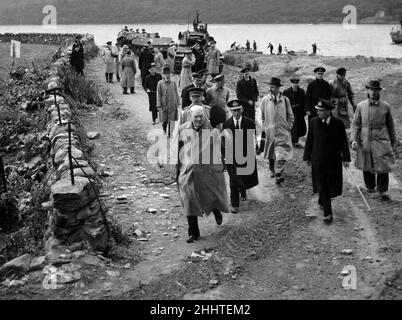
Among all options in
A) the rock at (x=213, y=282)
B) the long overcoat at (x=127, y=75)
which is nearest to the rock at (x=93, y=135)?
the long overcoat at (x=127, y=75)

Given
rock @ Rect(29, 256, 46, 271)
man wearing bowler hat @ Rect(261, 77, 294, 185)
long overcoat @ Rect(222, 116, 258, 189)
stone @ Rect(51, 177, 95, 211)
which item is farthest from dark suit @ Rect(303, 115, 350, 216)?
rock @ Rect(29, 256, 46, 271)

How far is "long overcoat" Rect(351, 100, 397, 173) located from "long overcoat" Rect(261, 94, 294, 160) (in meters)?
1.16

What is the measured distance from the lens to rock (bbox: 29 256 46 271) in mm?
5293

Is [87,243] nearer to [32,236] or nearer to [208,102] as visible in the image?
[32,236]

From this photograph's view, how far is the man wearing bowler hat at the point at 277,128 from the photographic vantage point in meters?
8.37

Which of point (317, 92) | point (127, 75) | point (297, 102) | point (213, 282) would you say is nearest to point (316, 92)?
point (317, 92)

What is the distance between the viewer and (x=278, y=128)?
8.45 m

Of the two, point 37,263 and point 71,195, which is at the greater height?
point 71,195

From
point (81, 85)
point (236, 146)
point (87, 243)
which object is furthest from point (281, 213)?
point (81, 85)

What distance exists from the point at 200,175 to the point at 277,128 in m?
2.42

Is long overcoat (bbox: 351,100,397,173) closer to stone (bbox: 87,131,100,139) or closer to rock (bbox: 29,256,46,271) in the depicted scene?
rock (bbox: 29,256,46,271)

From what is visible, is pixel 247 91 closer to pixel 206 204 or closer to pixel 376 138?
pixel 376 138


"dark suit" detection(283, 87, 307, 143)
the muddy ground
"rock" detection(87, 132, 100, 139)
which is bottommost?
the muddy ground

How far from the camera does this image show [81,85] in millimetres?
14758
